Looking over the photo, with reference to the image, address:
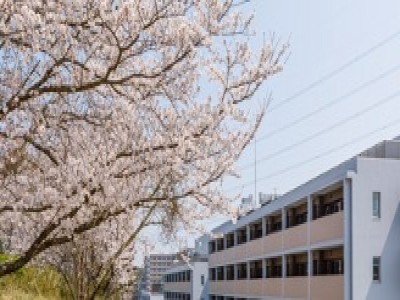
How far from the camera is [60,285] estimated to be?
22.3m

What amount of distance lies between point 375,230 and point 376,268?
139 centimetres

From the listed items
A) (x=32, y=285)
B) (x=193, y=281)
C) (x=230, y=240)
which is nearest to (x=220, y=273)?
(x=230, y=240)

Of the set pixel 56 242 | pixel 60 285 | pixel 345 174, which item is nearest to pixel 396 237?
pixel 345 174

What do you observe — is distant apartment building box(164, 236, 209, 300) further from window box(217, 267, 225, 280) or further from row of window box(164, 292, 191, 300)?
window box(217, 267, 225, 280)

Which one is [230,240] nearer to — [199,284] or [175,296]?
[199,284]

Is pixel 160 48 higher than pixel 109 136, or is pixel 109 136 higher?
pixel 160 48

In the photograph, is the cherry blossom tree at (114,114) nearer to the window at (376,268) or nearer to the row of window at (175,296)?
the window at (376,268)

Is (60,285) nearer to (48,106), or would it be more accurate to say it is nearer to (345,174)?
(345,174)

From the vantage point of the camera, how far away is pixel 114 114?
22.5ft

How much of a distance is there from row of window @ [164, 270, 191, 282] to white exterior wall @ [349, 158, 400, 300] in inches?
1817

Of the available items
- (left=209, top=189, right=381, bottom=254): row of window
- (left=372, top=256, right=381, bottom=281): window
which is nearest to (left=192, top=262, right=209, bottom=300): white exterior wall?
(left=209, top=189, right=381, bottom=254): row of window

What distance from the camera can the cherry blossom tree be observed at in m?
5.59

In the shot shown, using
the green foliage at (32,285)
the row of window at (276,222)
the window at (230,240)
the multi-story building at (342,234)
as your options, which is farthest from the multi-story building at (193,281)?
the green foliage at (32,285)

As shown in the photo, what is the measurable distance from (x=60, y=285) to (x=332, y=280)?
33.7 feet
